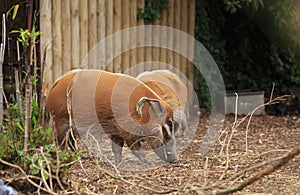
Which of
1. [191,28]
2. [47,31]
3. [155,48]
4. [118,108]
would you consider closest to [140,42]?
[155,48]

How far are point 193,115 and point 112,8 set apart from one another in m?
1.95

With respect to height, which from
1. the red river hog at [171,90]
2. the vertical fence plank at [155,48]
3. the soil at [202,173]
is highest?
the vertical fence plank at [155,48]

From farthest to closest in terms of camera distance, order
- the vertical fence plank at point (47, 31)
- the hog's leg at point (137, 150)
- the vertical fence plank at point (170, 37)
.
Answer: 1. the vertical fence plank at point (170, 37)
2. the vertical fence plank at point (47, 31)
3. the hog's leg at point (137, 150)

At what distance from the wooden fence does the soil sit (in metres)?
1.47

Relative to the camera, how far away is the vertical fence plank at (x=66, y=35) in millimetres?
6973

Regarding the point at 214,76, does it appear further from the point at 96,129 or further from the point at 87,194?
the point at 87,194

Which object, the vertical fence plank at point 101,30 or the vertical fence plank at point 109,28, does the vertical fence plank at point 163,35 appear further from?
the vertical fence plank at point 101,30

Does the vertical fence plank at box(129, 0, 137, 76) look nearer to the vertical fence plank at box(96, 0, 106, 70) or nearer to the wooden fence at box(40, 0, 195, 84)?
the wooden fence at box(40, 0, 195, 84)

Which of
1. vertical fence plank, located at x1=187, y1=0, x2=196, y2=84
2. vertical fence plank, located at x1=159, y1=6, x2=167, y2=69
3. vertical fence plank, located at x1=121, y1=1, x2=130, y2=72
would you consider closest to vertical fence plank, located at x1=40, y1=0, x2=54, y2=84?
vertical fence plank, located at x1=121, y1=1, x2=130, y2=72

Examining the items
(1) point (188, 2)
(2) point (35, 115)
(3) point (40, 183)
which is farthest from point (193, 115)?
(3) point (40, 183)

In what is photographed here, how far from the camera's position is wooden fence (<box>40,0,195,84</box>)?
6.90 m

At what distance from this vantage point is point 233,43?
987cm

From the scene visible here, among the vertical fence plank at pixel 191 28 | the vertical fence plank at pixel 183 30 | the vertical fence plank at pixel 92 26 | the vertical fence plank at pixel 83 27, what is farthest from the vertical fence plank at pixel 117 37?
the vertical fence plank at pixel 191 28

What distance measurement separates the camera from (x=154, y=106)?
186 inches
